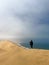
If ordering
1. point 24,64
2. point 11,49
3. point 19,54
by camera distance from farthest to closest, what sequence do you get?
point 11,49 → point 19,54 → point 24,64

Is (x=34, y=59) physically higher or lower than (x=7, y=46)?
lower

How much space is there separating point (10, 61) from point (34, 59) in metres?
0.93

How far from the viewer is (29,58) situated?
613 centimetres

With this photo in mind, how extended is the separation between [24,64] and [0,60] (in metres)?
0.85

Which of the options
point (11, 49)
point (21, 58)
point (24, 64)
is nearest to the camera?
point (24, 64)

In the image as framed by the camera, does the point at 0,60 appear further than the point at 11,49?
No

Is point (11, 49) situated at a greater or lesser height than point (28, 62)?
greater

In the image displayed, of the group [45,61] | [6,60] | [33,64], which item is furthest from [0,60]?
[45,61]

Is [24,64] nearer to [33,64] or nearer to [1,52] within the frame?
[33,64]

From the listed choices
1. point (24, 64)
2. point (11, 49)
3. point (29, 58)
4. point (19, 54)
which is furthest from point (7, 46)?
point (24, 64)

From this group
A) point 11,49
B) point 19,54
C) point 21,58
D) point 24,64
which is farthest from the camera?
point 11,49

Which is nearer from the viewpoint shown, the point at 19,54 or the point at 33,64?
the point at 33,64

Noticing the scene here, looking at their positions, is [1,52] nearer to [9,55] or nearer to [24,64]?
[9,55]

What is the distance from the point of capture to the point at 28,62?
18.8 feet
